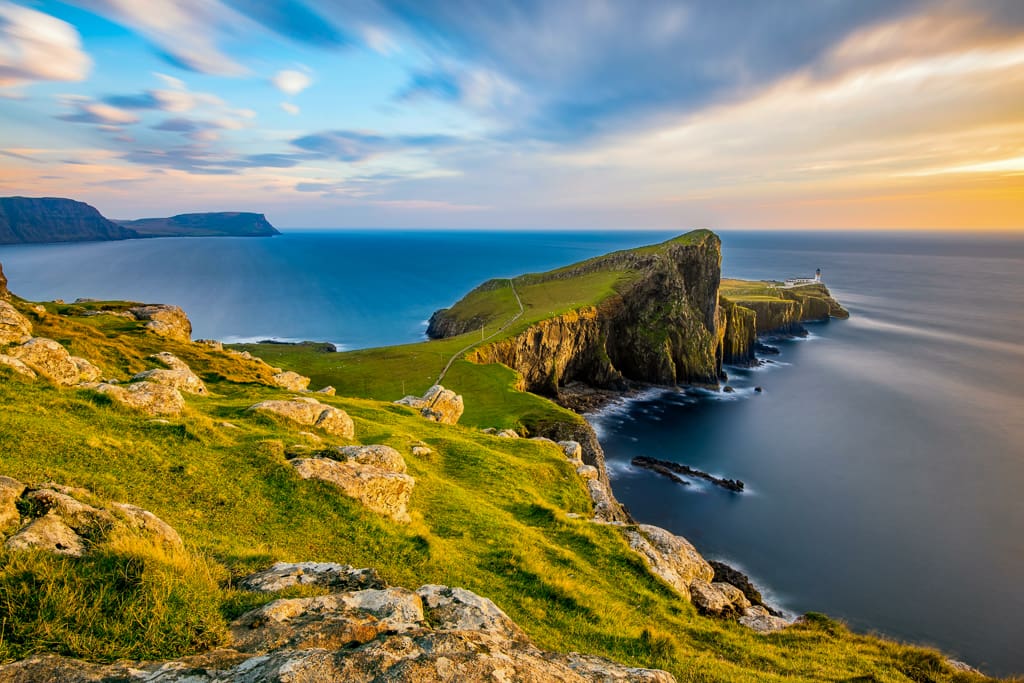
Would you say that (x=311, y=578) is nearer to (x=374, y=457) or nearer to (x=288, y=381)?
(x=374, y=457)

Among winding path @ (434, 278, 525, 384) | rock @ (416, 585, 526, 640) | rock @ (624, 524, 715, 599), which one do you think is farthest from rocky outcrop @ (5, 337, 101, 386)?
winding path @ (434, 278, 525, 384)

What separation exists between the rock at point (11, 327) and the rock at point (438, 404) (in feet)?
79.0

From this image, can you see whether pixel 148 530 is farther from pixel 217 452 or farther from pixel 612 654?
pixel 612 654

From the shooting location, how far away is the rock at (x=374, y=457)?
18734 mm

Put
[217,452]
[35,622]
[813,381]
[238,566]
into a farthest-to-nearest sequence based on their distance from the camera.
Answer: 1. [813,381]
2. [217,452]
3. [238,566]
4. [35,622]

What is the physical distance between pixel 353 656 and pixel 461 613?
4.24 metres

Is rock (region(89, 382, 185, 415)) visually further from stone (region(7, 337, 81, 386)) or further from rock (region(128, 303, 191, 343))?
rock (region(128, 303, 191, 343))

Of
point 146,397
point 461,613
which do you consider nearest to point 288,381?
point 146,397

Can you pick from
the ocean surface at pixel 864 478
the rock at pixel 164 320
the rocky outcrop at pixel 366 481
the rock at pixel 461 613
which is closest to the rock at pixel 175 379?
the rocky outcrop at pixel 366 481

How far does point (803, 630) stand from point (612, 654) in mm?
11238

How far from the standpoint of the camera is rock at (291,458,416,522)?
53.0 feet

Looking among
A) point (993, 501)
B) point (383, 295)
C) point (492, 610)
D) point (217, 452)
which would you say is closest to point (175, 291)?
point (383, 295)

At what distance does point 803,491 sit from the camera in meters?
56.8

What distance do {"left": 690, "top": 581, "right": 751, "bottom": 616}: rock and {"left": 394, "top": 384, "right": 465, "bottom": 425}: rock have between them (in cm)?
2479
